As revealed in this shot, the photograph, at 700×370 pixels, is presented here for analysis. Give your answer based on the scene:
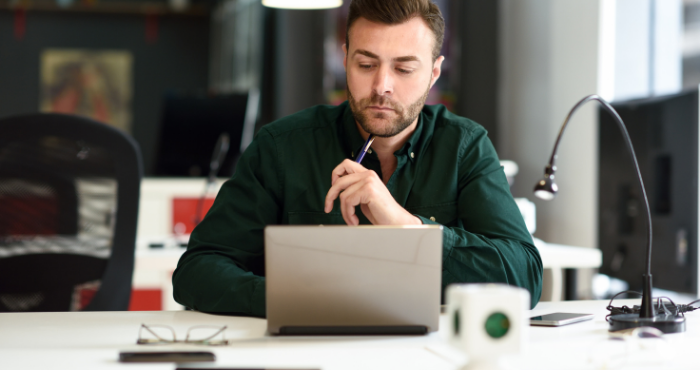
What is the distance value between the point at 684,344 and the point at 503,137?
329 cm

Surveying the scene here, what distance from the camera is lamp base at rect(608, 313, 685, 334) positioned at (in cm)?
110

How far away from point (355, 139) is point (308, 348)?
0.72 meters

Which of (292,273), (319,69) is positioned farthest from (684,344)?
(319,69)

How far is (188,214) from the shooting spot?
3.23m

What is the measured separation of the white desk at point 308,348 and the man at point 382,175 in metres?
0.20

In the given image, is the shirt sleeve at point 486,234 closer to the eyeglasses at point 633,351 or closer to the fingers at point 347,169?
the fingers at point 347,169

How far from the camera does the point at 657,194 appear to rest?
232 cm

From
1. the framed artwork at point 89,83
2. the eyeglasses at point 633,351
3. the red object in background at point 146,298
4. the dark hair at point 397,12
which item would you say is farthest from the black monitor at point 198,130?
the framed artwork at point 89,83

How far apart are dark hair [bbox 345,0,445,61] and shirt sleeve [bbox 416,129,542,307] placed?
0.84 ft

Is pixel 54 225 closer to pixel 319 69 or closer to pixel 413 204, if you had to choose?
pixel 413 204

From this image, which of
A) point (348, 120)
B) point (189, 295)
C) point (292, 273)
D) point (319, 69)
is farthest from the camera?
point (319, 69)

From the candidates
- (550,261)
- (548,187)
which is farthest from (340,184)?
(550,261)

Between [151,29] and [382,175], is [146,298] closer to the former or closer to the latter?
[382,175]

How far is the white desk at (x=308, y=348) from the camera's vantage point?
876mm
